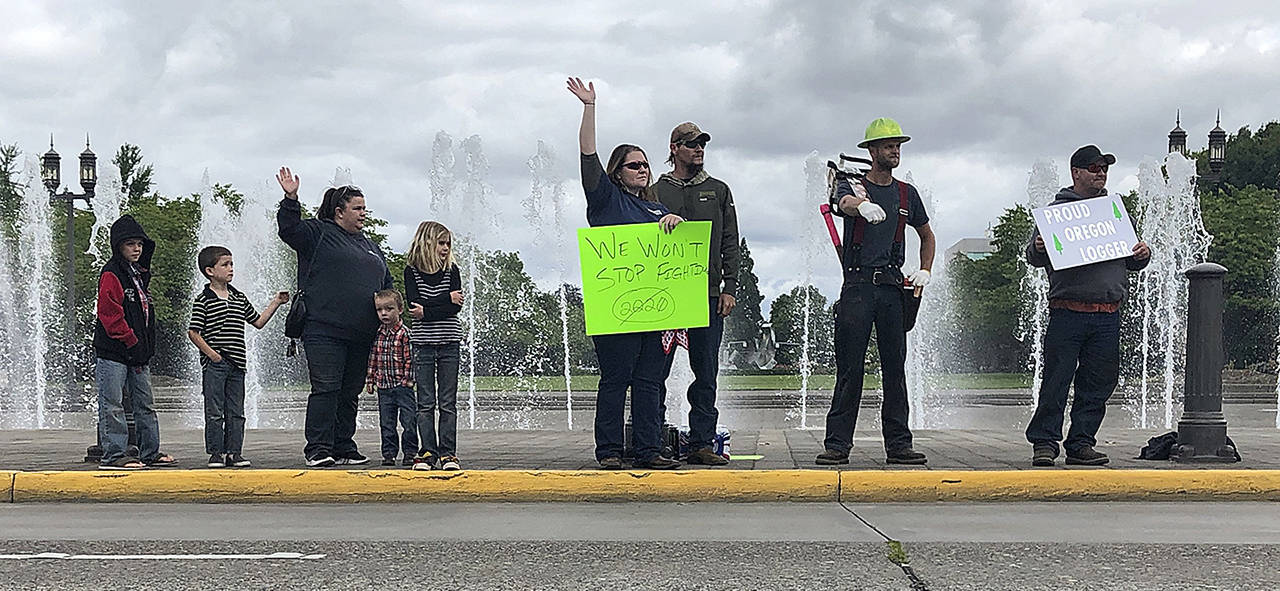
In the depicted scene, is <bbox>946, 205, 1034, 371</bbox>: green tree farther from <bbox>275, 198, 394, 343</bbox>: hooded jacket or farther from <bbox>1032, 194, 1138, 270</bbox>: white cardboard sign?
<bbox>275, 198, 394, 343</bbox>: hooded jacket

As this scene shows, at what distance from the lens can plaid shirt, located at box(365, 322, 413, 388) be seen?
821cm

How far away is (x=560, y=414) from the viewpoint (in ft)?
65.7

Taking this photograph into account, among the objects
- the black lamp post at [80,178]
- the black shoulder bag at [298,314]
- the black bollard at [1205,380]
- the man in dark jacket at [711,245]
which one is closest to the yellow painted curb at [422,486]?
the man in dark jacket at [711,245]

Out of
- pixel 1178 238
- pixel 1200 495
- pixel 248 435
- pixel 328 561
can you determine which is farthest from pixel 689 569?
pixel 1178 238

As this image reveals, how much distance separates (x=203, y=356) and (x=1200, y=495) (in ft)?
18.3

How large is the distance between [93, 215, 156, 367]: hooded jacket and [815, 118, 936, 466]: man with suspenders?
4.02 metres

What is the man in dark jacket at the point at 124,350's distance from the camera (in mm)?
8188

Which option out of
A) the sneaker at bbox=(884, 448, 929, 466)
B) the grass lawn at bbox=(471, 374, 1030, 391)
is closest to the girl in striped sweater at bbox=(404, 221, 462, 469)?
the sneaker at bbox=(884, 448, 929, 466)

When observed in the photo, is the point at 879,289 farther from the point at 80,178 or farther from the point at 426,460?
the point at 80,178

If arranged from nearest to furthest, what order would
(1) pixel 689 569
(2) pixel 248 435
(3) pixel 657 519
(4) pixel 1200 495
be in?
(1) pixel 689 569 → (3) pixel 657 519 → (4) pixel 1200 495 → (2) pixel 248 435

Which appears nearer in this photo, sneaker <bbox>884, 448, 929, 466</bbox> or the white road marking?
the white road marking

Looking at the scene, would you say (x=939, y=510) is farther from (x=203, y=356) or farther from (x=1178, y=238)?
(x=1178, y=238)

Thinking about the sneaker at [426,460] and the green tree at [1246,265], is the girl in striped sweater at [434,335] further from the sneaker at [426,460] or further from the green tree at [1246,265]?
the green tree at [1246,265]

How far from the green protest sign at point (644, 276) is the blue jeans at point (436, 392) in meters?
0.83
